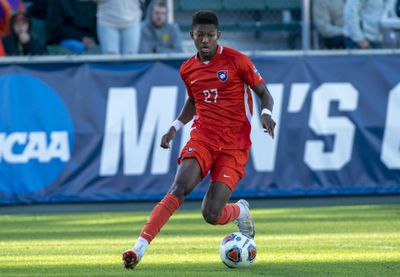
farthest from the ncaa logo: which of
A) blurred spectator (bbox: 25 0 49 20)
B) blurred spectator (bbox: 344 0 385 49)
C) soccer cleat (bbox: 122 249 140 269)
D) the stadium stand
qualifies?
soccer cleat (bbox: 122 249 140 269)

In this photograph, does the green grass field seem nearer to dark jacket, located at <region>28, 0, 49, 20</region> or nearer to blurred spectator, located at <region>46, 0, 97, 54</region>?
blurred spectator, located at <region>46, 0, 97, 54</region>

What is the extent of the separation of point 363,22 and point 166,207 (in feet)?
33.2

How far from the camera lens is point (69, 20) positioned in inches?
723

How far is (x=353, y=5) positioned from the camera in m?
17.7

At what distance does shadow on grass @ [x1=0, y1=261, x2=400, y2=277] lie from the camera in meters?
8.19

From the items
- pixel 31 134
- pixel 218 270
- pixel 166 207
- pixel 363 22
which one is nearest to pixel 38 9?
pixel 31 134

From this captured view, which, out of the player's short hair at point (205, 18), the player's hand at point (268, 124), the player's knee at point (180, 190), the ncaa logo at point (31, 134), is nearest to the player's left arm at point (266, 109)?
the player's hand at point (268, 124)

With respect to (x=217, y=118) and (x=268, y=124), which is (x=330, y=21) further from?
(x=268, y=124)

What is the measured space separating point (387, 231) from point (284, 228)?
1.32 m

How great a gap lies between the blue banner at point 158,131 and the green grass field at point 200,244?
109 centimetres

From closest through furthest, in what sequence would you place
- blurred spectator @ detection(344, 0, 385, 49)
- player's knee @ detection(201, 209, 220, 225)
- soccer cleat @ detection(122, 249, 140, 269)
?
soccer cleat @ detection(122, 249, 140, 269), player's knee @ detection(201, 209, 220, 225), blurred spectator @ detection(344, 0, 385, 49)

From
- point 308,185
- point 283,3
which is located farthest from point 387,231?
point 283,3

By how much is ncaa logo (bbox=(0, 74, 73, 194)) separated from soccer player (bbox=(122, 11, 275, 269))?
22.1 ft

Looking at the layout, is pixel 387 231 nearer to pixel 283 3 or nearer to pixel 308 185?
pixel 308 185
